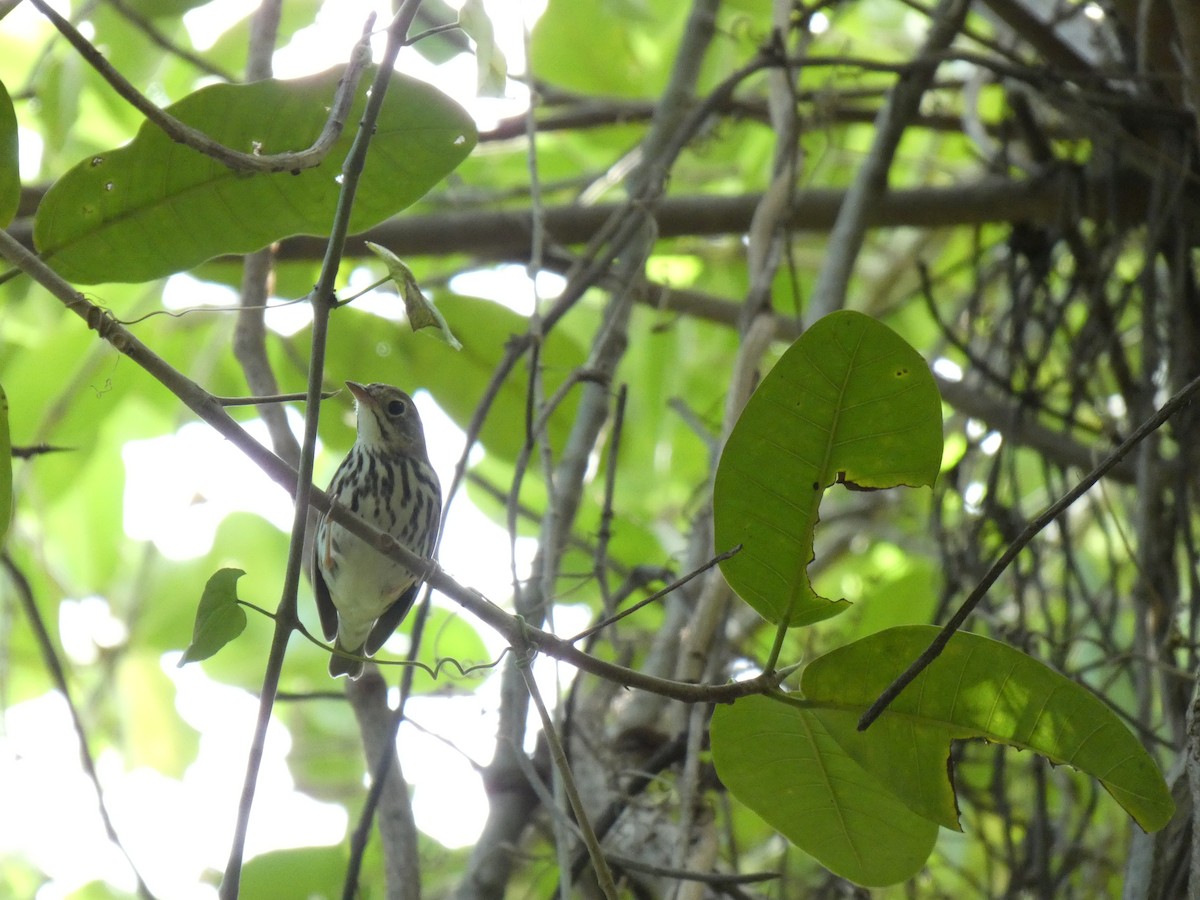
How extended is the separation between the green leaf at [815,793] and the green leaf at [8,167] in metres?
1.10

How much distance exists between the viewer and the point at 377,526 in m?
3.59

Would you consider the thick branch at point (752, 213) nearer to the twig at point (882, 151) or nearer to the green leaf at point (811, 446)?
the twig at point (882, 151)

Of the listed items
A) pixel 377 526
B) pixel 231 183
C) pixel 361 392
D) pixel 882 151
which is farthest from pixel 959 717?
pixel 377 526

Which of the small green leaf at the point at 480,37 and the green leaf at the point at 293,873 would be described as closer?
the small green leaf at the point at 480,37

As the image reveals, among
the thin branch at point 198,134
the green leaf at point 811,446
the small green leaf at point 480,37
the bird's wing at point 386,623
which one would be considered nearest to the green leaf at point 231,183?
the small green leaf at point 480,37

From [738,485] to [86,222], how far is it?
943 millimetres

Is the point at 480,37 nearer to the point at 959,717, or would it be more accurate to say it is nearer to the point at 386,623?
the point at 959,717

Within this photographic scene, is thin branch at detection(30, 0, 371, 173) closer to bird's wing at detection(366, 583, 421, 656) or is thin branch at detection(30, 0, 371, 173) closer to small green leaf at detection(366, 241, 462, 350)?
small green leaf at detection(366, 241, 462, 350)

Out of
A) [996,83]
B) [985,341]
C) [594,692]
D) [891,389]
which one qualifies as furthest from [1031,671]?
[996,83]

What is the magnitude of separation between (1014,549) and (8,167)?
51.1 inches

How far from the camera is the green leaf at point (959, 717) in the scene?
1453 mm

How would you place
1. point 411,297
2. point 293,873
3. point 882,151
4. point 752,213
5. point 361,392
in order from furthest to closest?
point 752,213
point 361,392
point 882,151
point 293,873
point 411,297

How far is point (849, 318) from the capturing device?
4.50ft

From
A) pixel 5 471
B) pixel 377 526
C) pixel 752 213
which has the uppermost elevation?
pixel 752 213
